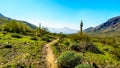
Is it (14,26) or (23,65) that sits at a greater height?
(14,26)

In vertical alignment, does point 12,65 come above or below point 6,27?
below

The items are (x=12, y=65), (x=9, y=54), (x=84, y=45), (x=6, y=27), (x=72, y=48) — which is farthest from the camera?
(x=6, y=27)

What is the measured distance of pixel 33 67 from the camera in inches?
1324

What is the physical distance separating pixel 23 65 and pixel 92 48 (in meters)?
32.5

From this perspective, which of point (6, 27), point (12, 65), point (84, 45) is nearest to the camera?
point (12, 65)

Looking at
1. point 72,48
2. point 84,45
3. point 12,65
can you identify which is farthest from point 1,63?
point 84,45

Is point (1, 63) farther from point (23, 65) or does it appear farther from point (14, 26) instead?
point (14, 26)

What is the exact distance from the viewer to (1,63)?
3512cm

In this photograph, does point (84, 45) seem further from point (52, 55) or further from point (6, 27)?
point (6, 27)

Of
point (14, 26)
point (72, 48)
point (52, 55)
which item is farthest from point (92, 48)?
point (14, 26)

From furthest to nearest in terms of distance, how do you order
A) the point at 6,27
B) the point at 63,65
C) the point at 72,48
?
1. the point at 6,27
2. the point at 72,48
3. the point at 63,65

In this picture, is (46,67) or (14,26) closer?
(46,67)

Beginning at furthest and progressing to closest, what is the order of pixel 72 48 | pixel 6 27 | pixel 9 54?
pixel 6 27, pixel 72 48, pixel 9 54

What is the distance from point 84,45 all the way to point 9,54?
2438 cm
